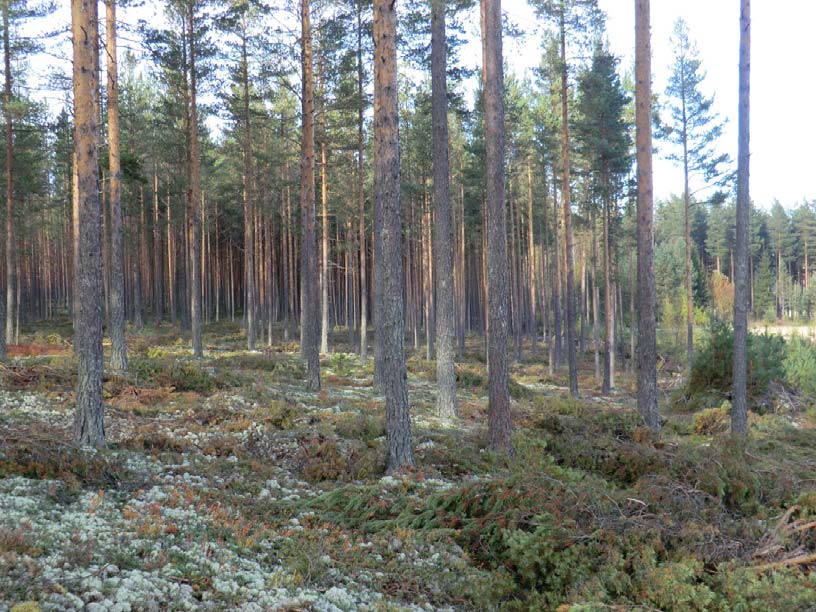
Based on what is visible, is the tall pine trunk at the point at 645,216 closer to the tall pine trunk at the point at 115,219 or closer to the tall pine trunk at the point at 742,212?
the tall pine trunk at the point at 742,212

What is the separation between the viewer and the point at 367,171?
34469 mm

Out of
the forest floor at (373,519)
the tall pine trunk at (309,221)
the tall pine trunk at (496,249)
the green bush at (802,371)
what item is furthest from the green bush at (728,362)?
the tall pine trunk at (309,221)

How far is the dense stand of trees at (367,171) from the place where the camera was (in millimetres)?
8758

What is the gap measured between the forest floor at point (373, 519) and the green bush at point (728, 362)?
7.31m

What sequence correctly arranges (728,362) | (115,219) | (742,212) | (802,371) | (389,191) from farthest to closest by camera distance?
1. (802,371)
2. (728,362)
3. (115,219)
4. (742,212)
5. (389,191)

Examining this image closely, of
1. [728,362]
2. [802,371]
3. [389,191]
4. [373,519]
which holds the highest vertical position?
[389,191]

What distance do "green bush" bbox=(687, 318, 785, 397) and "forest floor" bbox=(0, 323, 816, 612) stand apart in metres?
7.31

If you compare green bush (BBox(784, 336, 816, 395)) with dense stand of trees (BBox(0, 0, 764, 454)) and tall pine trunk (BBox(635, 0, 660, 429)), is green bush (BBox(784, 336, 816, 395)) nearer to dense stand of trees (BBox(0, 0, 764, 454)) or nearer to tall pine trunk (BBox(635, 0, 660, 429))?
dense stand of trees (BBox(0, 0, 764, 454))

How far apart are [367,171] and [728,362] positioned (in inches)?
887

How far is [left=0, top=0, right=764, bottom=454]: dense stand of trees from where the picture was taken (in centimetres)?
876

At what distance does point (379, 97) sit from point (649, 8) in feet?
24.8

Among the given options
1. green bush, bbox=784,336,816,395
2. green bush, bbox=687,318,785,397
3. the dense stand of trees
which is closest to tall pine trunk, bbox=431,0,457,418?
the dense stand of trees

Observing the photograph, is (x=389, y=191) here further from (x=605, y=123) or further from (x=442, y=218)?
(x=605, y=123)

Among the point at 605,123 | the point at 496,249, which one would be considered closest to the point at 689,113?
the point at 605,123
